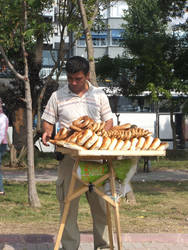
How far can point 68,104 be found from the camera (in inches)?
192

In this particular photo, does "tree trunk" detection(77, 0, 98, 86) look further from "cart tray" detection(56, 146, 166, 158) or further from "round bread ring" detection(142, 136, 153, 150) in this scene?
"cart tray" detection(56, 146, 166, 158)

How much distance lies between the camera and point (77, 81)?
4.73 meters

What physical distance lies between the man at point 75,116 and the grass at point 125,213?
5.24 ft

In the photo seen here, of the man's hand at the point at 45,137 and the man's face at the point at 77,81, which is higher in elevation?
the man's face at the point at 77,81

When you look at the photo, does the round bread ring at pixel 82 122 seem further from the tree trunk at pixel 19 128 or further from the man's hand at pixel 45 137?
the tree trunk at pixel 19 128

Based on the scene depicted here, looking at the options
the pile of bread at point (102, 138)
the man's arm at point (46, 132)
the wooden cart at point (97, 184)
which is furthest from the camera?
the man's arm at point (46, 132)

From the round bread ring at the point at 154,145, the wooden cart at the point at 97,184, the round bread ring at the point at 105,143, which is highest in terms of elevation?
the round bread ring at the point at 105,143

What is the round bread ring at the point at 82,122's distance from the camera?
440cm

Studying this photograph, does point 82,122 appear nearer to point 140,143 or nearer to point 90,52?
point 140,143

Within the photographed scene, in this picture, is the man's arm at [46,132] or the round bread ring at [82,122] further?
the man's arm at [46,132]

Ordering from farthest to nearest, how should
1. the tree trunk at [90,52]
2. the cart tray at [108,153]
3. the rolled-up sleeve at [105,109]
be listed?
the tree trunk at [90,52] → the rolled-up sleeve at [105,109] → the cart tray at [108,153]

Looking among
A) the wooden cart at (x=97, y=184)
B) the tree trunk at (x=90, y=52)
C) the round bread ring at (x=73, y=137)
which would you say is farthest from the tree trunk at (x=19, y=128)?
the round bread ring at (x=73, y=137)

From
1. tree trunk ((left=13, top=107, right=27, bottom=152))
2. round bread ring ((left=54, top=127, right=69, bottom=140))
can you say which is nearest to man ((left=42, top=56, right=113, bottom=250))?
round bread ring ((left=54, top=127, right=69, bottom=140))

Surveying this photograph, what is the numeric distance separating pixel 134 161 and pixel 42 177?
9429 millimetres
